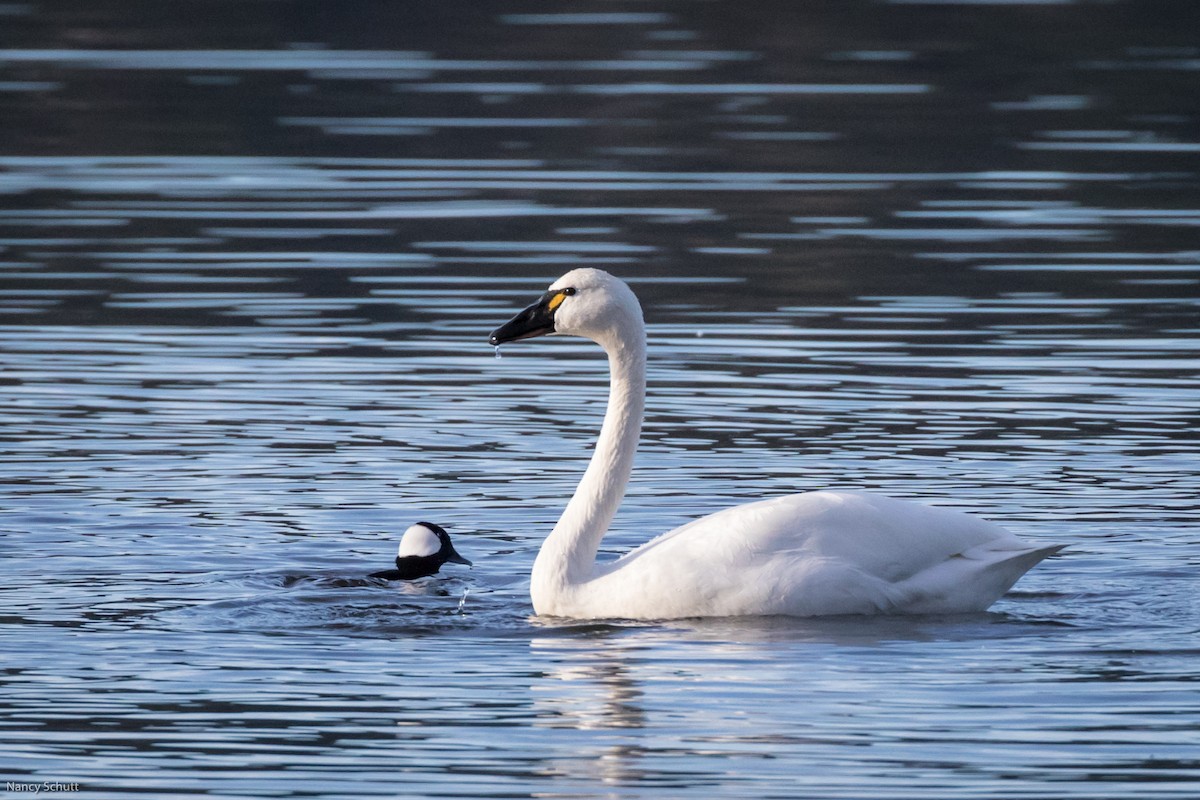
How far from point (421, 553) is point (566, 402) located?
197 inches

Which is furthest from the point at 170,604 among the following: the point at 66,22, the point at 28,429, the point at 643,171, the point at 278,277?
the point at 66,22

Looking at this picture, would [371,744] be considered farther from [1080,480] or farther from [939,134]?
[939,134]

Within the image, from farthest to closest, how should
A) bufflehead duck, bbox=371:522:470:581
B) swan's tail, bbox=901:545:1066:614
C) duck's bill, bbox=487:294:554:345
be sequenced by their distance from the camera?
bufflehead duck, bbox=371:522:470:581 < duck's bill, bbox=487:294:554:345 < swan's tail, bbox=901:545:1066:614

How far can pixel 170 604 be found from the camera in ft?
38.0

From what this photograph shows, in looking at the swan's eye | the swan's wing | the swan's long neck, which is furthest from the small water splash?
the swan's eye

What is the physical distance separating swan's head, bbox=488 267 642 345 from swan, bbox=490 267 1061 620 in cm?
87

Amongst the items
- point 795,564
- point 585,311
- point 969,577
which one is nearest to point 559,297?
point 585,311

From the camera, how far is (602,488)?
468 inches

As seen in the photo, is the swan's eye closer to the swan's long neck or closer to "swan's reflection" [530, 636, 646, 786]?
the swan's long neck

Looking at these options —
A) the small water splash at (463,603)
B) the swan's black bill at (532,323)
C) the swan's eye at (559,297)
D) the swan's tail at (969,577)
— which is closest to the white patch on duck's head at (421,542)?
the small water splash at (463,603)

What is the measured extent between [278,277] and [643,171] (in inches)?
312

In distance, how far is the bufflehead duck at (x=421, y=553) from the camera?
12117mm

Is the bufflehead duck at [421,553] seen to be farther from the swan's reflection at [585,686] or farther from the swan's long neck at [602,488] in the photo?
the swan's reflection at [585,686]

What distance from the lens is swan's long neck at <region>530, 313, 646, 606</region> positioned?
37.8 feet
